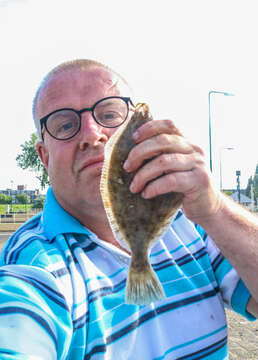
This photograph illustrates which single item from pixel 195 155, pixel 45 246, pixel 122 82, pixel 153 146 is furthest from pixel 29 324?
pixel 122 82

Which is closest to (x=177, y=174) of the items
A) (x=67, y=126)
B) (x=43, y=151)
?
(x=67, y=126)

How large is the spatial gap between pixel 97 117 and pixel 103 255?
0.86m

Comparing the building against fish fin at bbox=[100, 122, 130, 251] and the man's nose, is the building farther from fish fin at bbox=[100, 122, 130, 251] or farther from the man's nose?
fish fin at bbox=[100, 122, 130, 251]

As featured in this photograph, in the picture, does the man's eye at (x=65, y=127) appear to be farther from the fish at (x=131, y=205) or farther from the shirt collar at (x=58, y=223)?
the fish at (x=131, y=205)

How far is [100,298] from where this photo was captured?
1.67 metres

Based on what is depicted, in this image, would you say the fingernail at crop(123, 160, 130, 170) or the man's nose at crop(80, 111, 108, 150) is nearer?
the fingernail at crop(123, 160, 130, 170)

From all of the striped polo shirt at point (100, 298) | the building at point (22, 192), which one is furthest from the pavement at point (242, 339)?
the building at point (22, 192)

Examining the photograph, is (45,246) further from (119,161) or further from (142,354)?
(142,354)

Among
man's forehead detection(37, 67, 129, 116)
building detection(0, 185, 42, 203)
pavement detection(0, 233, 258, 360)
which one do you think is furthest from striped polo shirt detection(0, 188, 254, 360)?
building detection(0, 185, 42, 203)

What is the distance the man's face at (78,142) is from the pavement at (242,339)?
3011 mm

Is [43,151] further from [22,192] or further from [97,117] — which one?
[22,192]

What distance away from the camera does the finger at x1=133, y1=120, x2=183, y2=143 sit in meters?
1.43

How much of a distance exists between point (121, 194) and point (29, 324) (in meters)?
0.67

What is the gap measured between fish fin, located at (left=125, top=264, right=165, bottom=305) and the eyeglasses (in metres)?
0.99
